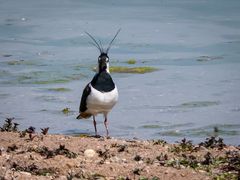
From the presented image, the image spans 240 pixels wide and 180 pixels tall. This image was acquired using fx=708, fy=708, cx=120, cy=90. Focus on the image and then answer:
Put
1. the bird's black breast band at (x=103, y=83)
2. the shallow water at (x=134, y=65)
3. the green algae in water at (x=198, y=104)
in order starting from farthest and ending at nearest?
the green algae in water at (x=198, y=104)
the shallow water at (x=134, y=65)
the bird's black breast band at (x=103, y=83)

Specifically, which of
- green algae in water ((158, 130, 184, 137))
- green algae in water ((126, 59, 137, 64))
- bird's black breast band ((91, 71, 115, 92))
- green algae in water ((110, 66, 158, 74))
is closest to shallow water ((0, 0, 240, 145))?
green algae in water ((158, 130, 184, 137))

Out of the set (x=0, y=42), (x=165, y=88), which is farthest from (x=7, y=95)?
(x=0, y=42)

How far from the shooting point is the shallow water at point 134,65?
1029 cm

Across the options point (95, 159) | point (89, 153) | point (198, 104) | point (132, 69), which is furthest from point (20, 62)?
point (95, 159)

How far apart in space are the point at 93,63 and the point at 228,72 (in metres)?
2.77

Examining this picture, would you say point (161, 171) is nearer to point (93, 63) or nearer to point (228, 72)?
point (228, 72)

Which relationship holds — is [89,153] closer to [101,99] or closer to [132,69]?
[101,99]

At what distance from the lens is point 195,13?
19859 millimetres

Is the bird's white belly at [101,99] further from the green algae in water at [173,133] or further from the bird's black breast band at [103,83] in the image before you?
the green algae in water at [173,133]

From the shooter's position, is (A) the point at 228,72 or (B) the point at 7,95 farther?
(A) the point at 228,72

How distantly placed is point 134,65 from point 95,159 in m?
7.37

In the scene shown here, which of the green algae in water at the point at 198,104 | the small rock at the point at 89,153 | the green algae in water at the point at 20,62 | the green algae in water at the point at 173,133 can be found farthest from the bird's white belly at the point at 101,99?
the green algae in water at the point at 20,62

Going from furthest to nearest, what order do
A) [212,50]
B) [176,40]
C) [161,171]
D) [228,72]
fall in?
[176,40] → [212,50] → [228,72] → [161,171]

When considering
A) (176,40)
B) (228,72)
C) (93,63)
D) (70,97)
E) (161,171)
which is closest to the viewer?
(161,171)
